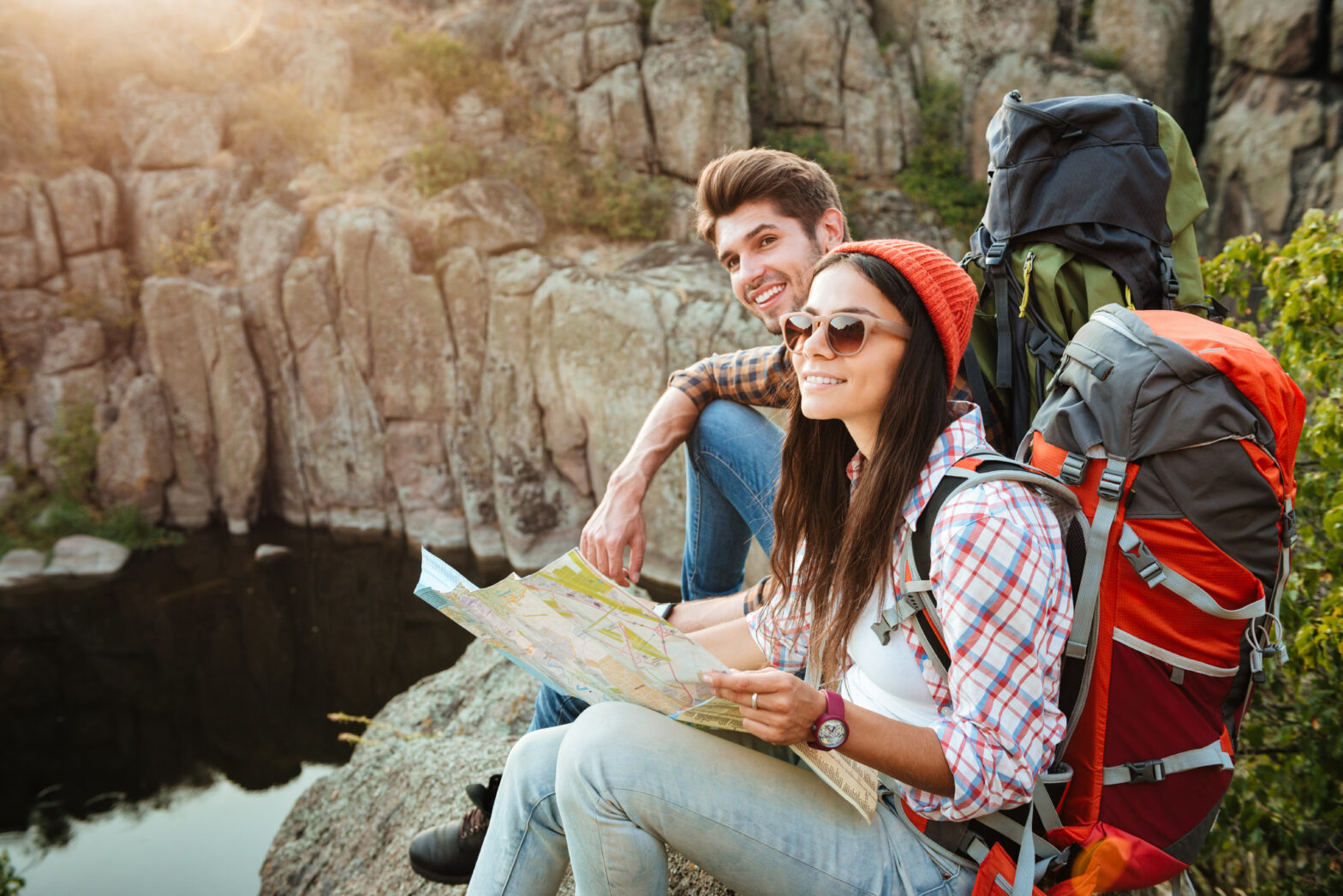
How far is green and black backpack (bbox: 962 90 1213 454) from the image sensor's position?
1.58 m

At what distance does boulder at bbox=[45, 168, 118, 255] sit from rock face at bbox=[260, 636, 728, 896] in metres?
9.86

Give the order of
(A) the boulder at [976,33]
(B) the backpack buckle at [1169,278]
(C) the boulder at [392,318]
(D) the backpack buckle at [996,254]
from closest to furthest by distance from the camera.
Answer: (B) the backpack buckle at [1169,278] < (D) the backpack buckle at [996,254] < (C) the boulder at [392,318] < (A) the boulder at [976,33]

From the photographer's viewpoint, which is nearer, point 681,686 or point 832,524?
point 681,686

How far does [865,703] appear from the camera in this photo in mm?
1249

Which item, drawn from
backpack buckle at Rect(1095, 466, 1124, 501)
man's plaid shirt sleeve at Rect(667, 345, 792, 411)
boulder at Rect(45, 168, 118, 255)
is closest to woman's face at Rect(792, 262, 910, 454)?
backpack buckle at Rect(1095, 466, 1124, 501)

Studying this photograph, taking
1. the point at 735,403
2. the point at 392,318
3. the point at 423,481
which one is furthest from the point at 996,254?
the point at 423,481

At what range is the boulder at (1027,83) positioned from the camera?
1041 centimetres

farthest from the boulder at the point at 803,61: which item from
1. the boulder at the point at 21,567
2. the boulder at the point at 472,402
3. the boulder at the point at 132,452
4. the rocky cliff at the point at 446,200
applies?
the boulder at the point at 21,567

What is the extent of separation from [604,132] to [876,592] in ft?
33.4

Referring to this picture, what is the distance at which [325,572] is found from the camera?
8.64m

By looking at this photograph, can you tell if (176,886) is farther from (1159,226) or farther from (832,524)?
(1159,226)

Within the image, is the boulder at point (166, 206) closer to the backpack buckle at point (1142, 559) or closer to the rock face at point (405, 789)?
the rock face at point (405, 789)

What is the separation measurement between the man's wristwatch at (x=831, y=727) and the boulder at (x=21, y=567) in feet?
34.2

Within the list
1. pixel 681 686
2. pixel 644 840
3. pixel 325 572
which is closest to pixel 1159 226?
pixel 681 686
